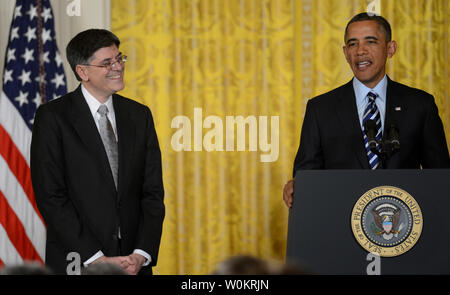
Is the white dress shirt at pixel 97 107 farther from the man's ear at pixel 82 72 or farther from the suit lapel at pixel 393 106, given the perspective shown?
the suit lapel at pixel 393 106

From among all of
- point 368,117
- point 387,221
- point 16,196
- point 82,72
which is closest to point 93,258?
point 82,72

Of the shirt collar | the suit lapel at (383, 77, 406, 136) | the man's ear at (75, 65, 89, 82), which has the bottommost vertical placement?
the suit lapel at (383, 77, 406, 136)

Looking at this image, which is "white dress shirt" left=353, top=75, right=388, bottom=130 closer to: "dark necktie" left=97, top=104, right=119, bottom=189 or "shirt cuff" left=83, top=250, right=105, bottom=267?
"dark necktie" left=97, top=104, right=119, bottom=189

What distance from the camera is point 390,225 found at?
2.06m

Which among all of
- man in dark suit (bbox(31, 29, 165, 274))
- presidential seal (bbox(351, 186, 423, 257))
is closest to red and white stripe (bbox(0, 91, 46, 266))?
man in dark suit (bbox(31, 29, 165, 274))

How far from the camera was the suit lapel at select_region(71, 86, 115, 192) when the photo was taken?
255 cm

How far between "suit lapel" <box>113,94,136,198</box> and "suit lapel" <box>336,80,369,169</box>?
92 cm

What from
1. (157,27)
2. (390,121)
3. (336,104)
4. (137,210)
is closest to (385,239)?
(390,121)

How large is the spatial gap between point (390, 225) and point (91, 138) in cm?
124

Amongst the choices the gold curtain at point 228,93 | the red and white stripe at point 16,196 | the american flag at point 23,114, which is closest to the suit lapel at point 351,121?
the gold curtain at point 228,93

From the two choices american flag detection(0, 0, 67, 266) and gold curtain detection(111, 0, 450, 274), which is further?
gold curtain detection(111, 0, 450, 274)

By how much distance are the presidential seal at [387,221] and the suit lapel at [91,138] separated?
104 centimetres

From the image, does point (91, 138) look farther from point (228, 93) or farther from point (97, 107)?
point (228, 93)

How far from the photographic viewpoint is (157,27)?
436 centimetres
